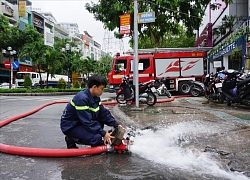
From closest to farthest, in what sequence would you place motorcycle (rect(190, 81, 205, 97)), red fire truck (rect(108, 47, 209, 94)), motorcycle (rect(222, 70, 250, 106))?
motorcycle (rect(222, 70, 250, 106)), motorcycle (rect(190, 81, 205, 97)), red fire truck (rect(108, 47, 209, 94))

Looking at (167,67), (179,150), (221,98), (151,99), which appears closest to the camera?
(179,150)

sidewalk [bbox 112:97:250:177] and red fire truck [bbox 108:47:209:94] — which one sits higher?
red fire truck [bbox 108:47:209:94]

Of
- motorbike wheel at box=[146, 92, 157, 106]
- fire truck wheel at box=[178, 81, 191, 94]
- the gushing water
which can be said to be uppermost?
fire truck wheel at box=[178, 81, 191, 94]

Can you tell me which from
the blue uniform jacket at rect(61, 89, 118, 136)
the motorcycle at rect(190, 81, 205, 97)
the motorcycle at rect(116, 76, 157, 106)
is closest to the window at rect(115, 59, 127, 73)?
the motorcycle at rect(190, 81, 205, 97)

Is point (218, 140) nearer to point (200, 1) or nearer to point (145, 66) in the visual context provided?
point (145, 66)

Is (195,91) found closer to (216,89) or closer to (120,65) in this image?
(120,65)

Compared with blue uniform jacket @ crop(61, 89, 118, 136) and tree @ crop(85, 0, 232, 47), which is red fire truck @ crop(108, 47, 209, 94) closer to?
tree @ crop(85, 0, 232, 47)

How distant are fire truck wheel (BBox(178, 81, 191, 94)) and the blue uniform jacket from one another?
41.0 feet

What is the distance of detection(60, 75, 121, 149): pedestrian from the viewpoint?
3564mm

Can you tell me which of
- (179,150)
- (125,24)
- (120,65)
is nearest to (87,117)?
(179,150)

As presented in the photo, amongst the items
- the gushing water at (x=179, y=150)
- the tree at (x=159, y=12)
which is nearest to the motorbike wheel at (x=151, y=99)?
the gushing water at (x=179, y=150)

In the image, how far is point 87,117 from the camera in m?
3.55

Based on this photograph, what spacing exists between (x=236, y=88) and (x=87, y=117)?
20.0 feet

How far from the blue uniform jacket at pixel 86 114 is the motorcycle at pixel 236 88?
5.17m
